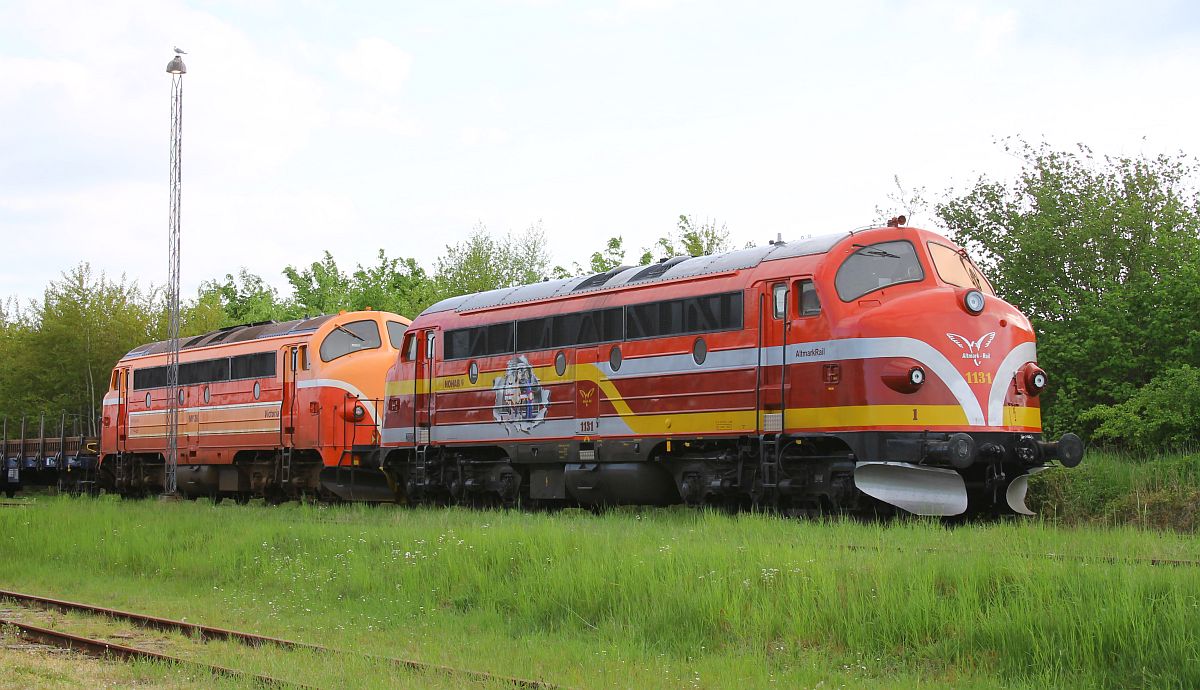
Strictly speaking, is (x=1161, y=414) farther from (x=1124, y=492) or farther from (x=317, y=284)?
(x=317, y=284)

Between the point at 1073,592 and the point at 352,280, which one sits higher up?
the point at 352,280

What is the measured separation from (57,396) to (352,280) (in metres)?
26.2

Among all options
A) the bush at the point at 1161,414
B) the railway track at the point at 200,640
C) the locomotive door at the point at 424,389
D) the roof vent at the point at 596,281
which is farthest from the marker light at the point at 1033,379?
the locomotive door at the point at 424,389

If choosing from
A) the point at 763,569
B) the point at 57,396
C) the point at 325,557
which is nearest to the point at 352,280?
the point at 57,396

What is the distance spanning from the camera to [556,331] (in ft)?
65.2

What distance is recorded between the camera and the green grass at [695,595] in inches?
334

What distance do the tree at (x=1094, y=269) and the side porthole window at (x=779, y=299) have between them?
357 inches

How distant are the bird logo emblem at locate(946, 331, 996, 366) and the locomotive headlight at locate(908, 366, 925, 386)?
690 millimetres

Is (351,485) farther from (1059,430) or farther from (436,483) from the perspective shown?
(1059,430)

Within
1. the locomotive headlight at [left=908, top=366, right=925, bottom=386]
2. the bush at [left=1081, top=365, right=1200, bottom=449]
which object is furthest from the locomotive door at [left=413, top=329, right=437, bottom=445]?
the bush at [left=1081, top=365, right=1200, bottom=449]

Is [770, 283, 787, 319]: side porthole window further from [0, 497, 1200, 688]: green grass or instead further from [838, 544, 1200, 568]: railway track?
[838, 544, 1200, 568]: railway track

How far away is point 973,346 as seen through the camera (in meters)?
15.3

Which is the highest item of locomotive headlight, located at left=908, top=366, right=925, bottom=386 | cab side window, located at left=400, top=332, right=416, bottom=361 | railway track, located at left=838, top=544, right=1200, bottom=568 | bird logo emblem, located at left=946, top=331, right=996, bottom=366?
cab side window, located at left=400, top=332, right=416, bottom=361

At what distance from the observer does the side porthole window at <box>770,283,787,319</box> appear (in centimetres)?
1627
